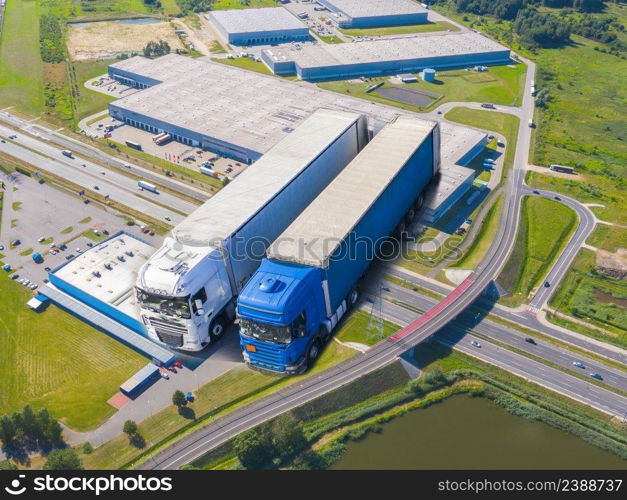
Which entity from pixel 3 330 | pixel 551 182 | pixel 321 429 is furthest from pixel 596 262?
pixel 3 330

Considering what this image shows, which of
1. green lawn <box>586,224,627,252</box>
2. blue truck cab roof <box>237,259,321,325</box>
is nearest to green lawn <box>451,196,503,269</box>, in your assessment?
green lawn <box>586,224,627,252</box>

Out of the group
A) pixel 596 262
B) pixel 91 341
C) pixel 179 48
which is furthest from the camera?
pixel 179 48

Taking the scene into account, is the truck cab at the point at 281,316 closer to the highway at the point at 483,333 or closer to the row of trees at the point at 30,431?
the highway at the point at 483,333

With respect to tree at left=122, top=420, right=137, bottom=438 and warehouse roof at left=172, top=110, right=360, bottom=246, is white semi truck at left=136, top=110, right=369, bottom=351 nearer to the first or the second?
warehouse roof at left=172, top=110, right=360, bottom=246

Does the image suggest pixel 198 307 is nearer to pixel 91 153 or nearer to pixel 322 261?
pixel 322 261

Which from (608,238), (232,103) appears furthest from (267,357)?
(232,103)

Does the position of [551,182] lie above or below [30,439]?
above

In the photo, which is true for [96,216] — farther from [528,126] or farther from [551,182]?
[528,126]
